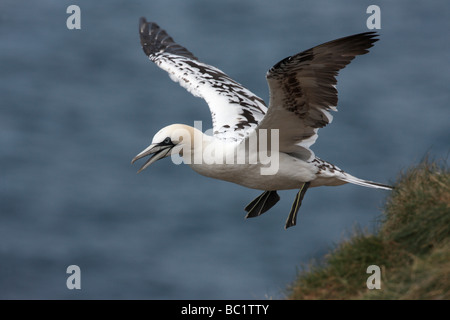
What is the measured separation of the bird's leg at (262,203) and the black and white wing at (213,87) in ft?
3.49

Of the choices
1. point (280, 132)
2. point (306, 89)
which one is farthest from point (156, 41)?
point (306, 89)

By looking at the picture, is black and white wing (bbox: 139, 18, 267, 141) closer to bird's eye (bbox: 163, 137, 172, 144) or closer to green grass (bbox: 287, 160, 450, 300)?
bird's eye (bbox: 163, 137, 172, 144)

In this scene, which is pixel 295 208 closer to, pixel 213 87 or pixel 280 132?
pixel 280 132

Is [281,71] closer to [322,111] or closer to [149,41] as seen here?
[322,111]

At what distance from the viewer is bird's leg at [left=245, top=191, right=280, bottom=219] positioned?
12.2 metres

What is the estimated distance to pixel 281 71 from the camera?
933cm

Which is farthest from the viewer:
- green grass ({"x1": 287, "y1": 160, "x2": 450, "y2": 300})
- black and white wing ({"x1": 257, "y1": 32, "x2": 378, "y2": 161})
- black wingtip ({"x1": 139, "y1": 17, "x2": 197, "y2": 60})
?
black wingtip ({"x1": 139, "y1": 17, "x2": 197, "y2": 60})

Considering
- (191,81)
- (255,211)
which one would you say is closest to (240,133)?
(255,211)

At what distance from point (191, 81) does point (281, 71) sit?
4463 millimetres

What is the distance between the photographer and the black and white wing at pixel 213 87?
1227cm

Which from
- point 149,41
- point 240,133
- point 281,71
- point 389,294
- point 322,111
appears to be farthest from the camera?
point 149,41

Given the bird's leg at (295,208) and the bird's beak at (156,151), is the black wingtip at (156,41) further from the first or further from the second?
the bird's leg at (295,208)

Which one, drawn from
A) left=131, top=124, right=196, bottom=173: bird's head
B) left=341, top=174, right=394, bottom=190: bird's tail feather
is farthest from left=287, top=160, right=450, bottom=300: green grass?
left=131, top=124, right=196, bottom=173: bird's head

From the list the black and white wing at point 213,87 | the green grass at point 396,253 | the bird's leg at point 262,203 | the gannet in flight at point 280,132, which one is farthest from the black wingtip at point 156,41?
the green grass at point 396,253
